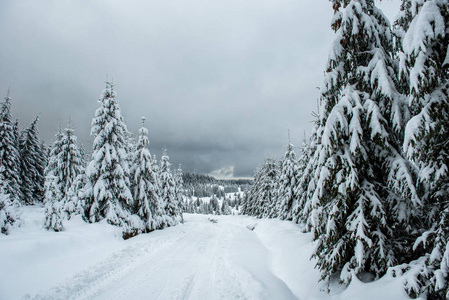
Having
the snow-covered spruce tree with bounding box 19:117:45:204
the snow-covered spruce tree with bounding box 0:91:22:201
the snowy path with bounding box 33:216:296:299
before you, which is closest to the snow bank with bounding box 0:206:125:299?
the snowy path with bounding box 33:216:296:299

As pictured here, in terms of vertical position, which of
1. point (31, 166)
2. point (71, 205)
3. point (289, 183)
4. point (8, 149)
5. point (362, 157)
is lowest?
point (71, 205)

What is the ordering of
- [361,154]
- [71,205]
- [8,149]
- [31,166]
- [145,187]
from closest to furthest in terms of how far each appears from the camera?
1. [361,154]
2. [71,205]
3. [145,187]
4. [8,149]
5. [31,166]

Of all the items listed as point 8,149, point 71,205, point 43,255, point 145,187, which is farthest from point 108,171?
point 8,149

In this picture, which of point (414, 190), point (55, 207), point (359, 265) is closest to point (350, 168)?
point (414, 190)

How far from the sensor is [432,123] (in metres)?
4.36

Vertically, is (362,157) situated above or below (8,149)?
below

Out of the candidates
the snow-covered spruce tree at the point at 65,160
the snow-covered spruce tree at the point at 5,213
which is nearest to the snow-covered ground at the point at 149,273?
the snow-covered spruce tree at the point at 5,213

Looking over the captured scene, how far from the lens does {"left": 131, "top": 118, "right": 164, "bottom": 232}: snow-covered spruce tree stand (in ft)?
67.3

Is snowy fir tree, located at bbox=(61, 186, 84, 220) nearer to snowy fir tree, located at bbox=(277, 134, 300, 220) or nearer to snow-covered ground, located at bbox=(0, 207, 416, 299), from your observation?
snow-covered ground, located at bbox=(0, 207, 416, 299)

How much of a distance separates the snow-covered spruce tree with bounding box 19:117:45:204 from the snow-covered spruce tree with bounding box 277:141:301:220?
36222 millimetres

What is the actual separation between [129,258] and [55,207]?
210 inches

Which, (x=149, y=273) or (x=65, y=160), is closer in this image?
(x=149, y=273)

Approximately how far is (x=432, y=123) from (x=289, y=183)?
75.5ft

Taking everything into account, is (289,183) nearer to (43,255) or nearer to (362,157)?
(362,157)
